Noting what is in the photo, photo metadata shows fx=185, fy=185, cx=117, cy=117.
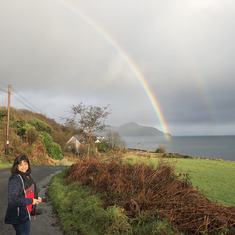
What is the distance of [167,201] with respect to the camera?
5.00 meters

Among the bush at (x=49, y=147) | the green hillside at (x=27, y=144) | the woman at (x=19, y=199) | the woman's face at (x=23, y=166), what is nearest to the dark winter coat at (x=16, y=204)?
the woman at (x=19, y=199)

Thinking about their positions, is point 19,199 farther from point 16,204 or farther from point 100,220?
point 100,220

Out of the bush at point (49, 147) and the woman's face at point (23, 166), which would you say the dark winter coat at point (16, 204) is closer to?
the woman's face at point (23, 166)

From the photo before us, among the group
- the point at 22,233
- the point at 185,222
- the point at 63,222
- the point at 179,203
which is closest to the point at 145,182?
the point at 179,203

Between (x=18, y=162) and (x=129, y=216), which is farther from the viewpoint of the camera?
(x=129, y=216)

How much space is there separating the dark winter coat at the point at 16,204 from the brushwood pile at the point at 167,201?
266cm

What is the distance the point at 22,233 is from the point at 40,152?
874 inches

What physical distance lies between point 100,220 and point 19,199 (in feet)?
8.10

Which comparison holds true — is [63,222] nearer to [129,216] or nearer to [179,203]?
[129,216]

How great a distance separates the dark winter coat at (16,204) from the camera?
3.02 metres

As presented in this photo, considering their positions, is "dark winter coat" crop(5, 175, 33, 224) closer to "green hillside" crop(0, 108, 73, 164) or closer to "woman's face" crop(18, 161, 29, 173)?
"woman's face" crop(18, 161, 29, 173)

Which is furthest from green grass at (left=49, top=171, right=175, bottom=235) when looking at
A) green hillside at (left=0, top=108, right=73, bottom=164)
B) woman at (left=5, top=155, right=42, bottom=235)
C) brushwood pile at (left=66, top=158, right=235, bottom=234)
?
green hillside at (left=0, top=108, right=73, bottom=164)

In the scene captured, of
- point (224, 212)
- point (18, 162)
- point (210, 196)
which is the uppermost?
point (18, 162)

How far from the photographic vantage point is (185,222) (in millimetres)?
4230
